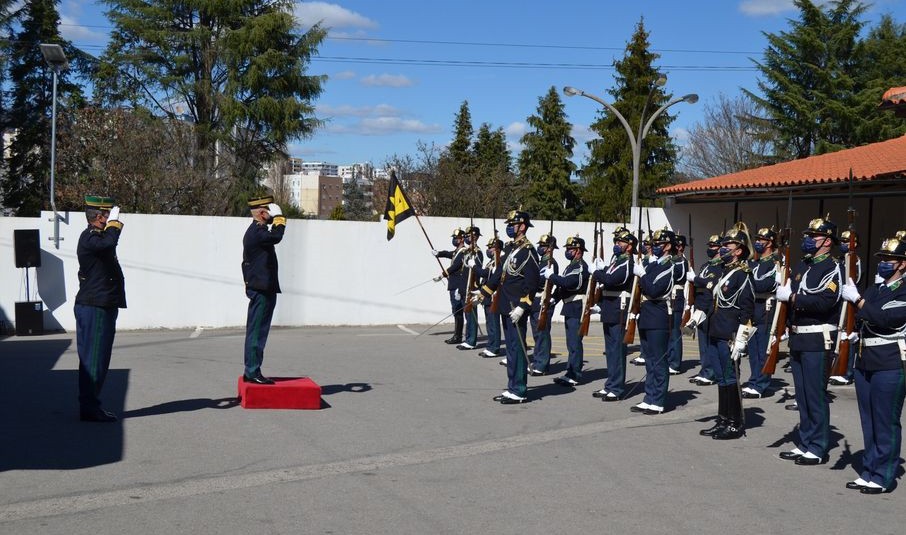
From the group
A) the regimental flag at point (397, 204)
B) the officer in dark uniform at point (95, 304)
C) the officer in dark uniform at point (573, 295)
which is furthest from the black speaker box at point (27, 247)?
the officer in dark uniform at point (573, 295)

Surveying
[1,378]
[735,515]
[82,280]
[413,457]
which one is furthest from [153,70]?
[735,515]

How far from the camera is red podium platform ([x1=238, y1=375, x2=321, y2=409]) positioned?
9305mm

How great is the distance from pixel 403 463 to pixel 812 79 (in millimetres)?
38482

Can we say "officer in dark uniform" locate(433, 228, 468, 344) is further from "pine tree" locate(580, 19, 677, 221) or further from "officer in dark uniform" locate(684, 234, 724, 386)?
"pine tree" locate(580, 19, 677, 221)

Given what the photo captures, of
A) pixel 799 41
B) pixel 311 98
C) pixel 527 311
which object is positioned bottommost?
pixel 527 311

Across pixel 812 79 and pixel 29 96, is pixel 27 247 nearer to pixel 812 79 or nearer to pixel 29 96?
pixel 29 96

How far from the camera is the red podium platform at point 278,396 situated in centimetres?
930

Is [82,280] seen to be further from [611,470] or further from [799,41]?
[799,41]

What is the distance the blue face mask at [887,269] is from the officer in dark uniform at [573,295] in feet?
15.3

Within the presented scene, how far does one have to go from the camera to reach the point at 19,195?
114 feet

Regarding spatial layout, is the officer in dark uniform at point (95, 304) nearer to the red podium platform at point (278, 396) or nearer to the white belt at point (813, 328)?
the red podium platform at point (278, 396)

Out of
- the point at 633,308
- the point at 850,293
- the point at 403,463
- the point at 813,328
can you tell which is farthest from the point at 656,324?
the point at 403,463

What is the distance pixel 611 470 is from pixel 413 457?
167 centimetres

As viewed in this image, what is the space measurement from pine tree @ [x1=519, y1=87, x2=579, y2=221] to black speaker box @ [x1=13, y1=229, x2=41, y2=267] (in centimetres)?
3175
